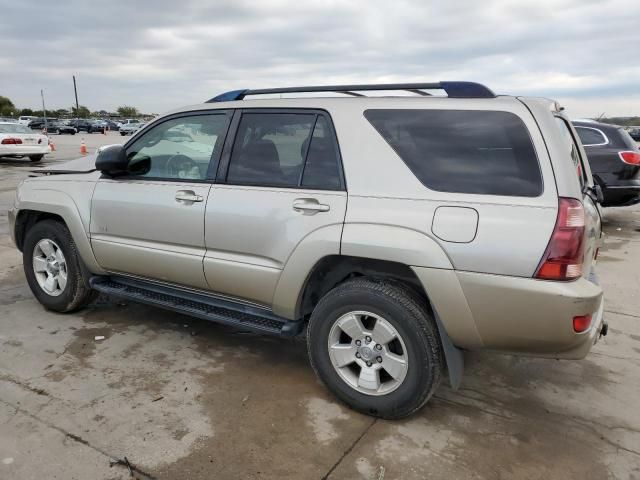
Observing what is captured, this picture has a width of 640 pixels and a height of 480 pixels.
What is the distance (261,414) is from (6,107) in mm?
93911

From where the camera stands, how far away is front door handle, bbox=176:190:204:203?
3.47 meters

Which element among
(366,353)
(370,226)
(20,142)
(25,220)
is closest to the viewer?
(370,226)

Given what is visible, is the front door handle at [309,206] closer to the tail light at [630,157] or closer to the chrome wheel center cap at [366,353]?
the chrome wheel center cap at [366,353]

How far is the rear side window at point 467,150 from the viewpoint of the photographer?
102 inches

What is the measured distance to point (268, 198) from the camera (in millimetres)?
3199

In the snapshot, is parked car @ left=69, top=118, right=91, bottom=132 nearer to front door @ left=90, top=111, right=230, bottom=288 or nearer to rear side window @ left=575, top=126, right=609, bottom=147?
rear side window @ left=575, top=126, right=609, bottom=147

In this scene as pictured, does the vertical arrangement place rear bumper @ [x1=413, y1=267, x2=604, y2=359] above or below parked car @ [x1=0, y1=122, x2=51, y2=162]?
above

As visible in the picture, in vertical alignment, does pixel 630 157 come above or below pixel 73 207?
above

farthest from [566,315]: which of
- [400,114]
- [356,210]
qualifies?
[400,114]

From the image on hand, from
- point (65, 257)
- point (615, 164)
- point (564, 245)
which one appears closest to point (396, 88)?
point (564, 245)

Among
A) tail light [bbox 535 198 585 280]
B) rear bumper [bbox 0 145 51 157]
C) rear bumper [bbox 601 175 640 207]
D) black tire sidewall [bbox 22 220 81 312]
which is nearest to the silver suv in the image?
tail light [bbox 535 198 585 280]

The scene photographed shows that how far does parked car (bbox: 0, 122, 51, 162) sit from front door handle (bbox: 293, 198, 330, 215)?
17632mm

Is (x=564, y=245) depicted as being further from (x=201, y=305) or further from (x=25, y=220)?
(x=25, y=220)

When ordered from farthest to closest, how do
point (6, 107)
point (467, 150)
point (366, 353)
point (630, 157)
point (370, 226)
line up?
point (6, 107) < point (630, 157) < point (366, 353) < point (370, 226) < point (467, 150)
